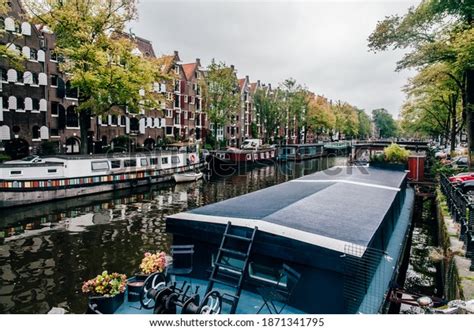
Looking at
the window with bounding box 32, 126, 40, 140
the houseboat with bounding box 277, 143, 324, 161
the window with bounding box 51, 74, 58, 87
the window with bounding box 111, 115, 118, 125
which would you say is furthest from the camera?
the houseboat with bounding box 277, 143, 324, 161

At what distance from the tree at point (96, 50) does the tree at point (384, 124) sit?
4466 inches

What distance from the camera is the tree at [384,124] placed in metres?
124

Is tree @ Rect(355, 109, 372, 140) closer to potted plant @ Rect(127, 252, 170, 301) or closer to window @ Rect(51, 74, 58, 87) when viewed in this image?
window @ Rect(51, 74, 58, 87)

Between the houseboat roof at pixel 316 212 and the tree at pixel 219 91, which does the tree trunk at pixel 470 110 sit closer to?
the houseboat roof at pixel 316 212

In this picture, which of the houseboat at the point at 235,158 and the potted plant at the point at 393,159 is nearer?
the potted plant at the point at 393,159

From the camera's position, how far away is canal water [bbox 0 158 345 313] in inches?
389

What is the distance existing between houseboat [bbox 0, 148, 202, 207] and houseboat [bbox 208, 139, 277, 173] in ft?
31.7

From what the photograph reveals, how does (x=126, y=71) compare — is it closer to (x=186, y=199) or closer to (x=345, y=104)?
(x=186, y=199)

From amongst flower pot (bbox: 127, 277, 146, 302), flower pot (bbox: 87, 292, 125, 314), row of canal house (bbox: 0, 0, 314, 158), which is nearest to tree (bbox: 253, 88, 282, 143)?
row of canal house (bbox: 0, 0, 314, 158)

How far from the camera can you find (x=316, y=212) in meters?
7.59


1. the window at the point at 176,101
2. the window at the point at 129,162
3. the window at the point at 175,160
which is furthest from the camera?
the window at the point at 176,101

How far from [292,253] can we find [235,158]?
125ft

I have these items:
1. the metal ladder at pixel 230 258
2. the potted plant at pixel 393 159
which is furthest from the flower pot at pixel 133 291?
the potted plant at pixel 393 159

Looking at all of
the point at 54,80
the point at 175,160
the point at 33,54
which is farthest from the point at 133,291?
the point at 54,80
